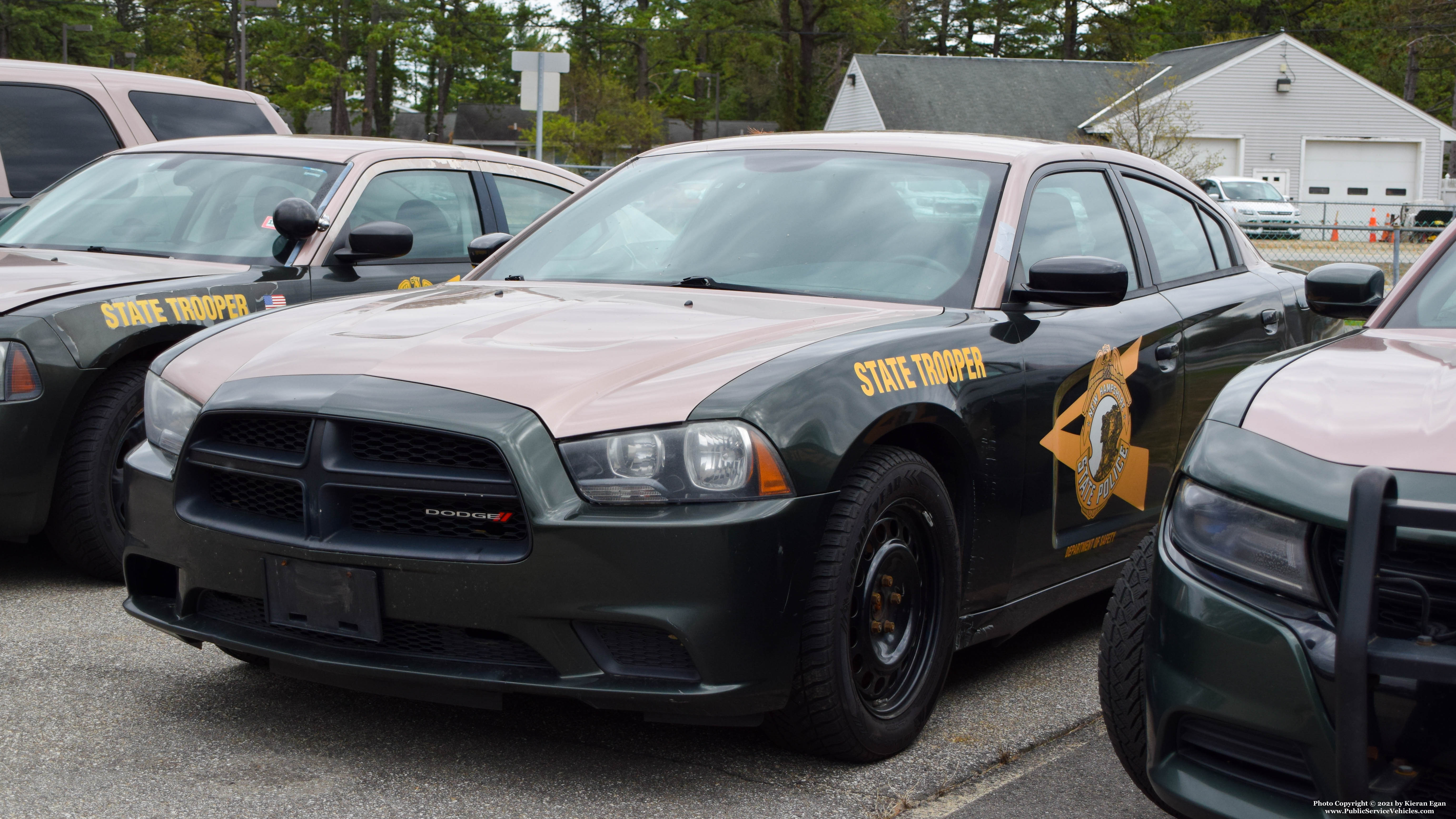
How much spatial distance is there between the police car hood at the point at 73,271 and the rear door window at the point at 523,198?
150 cm

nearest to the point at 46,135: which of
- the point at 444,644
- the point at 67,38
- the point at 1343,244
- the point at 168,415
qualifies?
the point at 168,415

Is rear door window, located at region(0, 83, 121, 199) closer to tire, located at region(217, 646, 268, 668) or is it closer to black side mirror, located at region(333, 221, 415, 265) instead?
black side mirror, located at region(333, 221, 415, 265)

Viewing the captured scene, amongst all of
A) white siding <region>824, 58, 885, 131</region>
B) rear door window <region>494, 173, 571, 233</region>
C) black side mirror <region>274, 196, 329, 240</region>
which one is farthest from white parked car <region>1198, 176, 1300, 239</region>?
black side mirror <region>274, 196, 329, 240</region>

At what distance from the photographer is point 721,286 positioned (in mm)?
4078

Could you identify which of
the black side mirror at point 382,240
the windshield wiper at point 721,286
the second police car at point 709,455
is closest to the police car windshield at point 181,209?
Answer: the black side mirror at point 382,240

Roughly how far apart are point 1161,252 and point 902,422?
1.89 m

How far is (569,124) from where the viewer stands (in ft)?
188

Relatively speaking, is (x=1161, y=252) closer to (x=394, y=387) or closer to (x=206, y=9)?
Result: (x=394, y=387)

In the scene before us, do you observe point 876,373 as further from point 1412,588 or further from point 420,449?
point 1412,588

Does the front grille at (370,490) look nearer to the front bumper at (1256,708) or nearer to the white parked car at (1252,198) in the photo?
the front bumper at (1256,708)

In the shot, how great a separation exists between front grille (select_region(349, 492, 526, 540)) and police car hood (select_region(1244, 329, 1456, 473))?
1.45 metres

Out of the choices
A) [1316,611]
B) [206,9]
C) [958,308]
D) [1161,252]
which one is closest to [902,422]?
[958,308]

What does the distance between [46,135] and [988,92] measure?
46.9 metres

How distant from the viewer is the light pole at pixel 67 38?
172 feet
